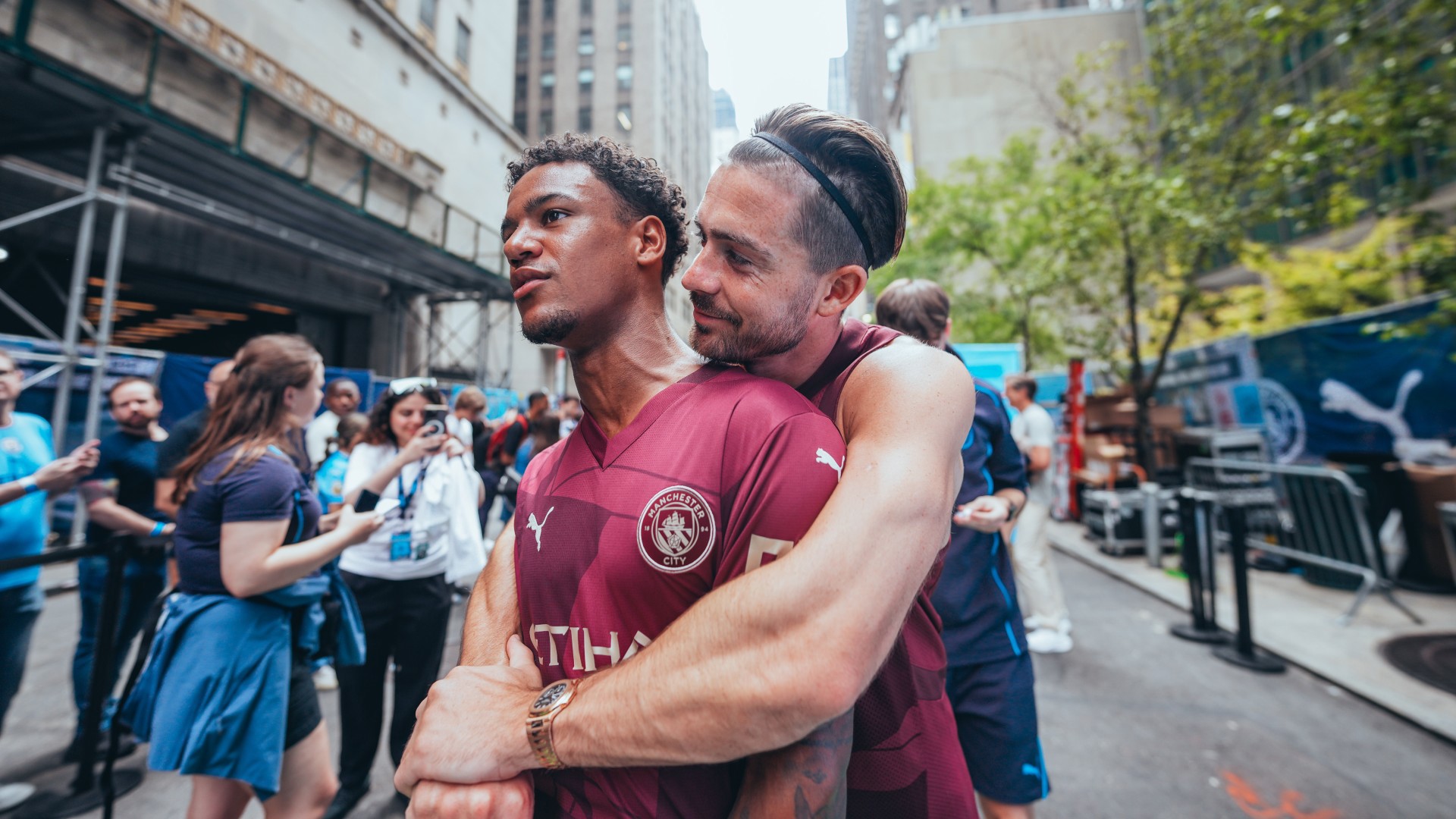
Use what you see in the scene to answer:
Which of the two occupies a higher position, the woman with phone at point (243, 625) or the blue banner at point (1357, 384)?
the blue banner at point (1357, 384)

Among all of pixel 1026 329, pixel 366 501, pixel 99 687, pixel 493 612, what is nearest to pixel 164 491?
pixel 99 687

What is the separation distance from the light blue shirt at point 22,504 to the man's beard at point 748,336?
181 inches

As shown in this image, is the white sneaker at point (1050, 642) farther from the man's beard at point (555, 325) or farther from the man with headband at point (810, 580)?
the man's beard at point (555, 325)

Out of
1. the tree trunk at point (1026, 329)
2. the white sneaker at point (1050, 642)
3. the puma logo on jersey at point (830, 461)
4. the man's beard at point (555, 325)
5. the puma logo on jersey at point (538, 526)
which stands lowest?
the white sneaker at point (1050, 642)

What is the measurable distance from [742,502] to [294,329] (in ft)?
65.8

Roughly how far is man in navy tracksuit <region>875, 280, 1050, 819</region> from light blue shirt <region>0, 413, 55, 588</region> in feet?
16.4

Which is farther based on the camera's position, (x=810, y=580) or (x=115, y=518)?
(x=115, y=518)

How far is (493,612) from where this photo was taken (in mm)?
1394

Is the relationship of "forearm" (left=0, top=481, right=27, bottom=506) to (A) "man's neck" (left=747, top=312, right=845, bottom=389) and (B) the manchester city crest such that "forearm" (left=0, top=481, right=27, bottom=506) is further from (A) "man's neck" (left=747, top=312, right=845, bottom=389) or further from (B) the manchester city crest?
(A) "man's neck" (left=747, top=312, right=845, bottom=389)

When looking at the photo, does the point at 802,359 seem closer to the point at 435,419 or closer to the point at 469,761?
the point at 469,761

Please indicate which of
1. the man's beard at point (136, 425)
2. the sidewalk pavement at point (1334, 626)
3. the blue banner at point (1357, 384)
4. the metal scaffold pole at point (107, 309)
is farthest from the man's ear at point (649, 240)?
the metal scaffold pole at point (107, 309)

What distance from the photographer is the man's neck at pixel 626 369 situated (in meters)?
1.31

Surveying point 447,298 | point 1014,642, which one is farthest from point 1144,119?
point 447,298

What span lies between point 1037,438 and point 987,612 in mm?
3950
